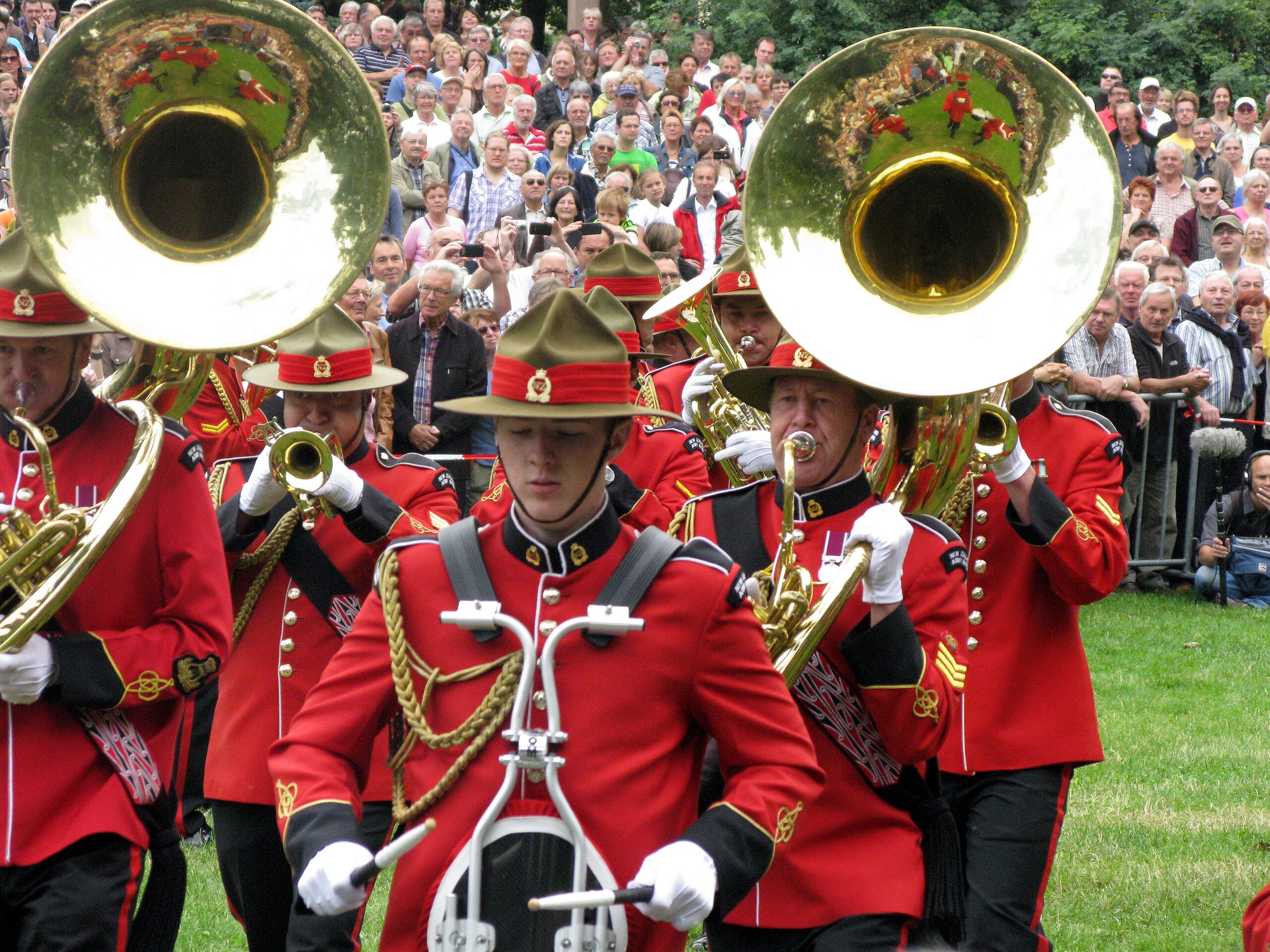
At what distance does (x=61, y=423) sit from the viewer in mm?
3883

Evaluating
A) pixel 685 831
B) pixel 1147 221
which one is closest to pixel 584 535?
pixel 685 831

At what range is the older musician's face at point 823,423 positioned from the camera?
3.81m

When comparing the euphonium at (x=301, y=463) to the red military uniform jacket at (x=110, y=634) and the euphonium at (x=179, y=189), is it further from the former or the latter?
the euphonium at (x=179, y=189)

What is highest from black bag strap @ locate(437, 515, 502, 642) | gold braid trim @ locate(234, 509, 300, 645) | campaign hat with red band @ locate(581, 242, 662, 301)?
campaign hat with red band @ locate(581, 242, 662, 301)

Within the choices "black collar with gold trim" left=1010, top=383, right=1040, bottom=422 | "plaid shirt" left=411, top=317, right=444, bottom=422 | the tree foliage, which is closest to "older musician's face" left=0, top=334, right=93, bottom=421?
"black collar with gold trim" left=1010, top=383, right=1040, bottom=422

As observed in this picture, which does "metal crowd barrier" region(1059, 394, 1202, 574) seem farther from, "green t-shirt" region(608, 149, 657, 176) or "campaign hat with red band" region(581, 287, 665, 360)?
"campaign hat with red band" region(581, 287, 665, 360)

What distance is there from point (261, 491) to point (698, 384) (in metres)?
1.74

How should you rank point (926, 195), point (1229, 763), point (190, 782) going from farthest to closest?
point (1229, 763)
point (190, 782)
point (926, 195)

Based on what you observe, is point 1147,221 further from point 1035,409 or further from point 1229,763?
point 1035,409

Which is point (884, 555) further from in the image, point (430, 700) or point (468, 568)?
point (430, 700)

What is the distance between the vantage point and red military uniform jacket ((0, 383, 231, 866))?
3.62 metres

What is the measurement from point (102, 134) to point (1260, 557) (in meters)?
9.02

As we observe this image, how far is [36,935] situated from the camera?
3.55 metres

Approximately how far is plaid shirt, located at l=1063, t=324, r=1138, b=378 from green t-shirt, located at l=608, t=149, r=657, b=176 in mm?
4098
